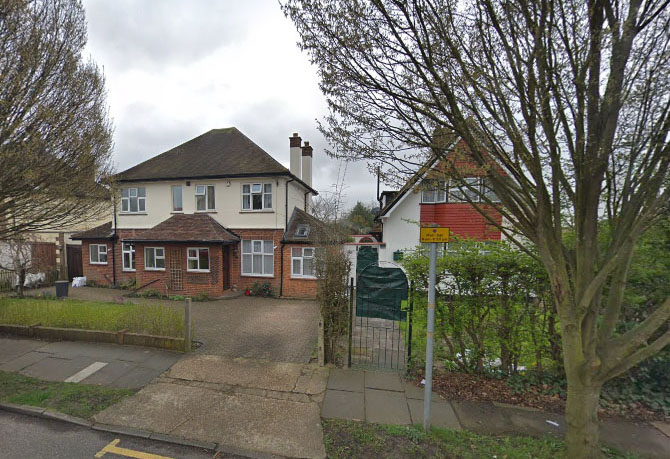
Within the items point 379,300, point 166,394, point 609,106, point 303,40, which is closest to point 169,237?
point 166,394

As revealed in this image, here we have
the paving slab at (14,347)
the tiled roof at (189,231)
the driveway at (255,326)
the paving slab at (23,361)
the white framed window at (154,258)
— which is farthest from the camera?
the white framed window at (154,258)

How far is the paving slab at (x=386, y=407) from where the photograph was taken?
358 cm

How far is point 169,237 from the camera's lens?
1195cm

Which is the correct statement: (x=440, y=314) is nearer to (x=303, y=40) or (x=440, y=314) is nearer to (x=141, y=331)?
(x=303, y=40)

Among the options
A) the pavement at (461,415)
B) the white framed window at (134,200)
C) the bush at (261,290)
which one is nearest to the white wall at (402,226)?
the bush at (261,290)

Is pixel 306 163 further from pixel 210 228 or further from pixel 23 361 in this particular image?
pixel 23 361

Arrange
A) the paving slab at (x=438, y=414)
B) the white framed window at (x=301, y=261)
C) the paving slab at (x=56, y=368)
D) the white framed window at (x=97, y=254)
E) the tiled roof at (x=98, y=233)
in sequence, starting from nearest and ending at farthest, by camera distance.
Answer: the paving slab at (x=438, y=414) → the paving slab at (x=56, y=368) → the white framed window at (x=301, y=261) → the tiled roof at (x=98, y=233) → the white framed window at (x=97, y=254)

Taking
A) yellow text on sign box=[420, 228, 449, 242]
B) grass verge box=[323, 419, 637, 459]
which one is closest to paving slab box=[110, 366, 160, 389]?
grass verge box=[323, 419, 637, 459]

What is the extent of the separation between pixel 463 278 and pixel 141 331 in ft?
22.7

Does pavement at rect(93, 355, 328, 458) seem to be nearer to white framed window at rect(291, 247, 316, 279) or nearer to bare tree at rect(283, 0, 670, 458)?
bare tree at rect(283, 0, 670, 458)

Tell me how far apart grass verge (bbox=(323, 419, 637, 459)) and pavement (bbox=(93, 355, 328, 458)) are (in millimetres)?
272

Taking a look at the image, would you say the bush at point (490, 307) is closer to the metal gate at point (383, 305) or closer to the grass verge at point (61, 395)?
the metal gate at point (383, 305)

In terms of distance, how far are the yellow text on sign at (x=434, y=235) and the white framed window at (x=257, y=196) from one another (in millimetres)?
10514

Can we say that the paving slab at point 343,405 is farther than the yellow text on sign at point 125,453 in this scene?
Yes
